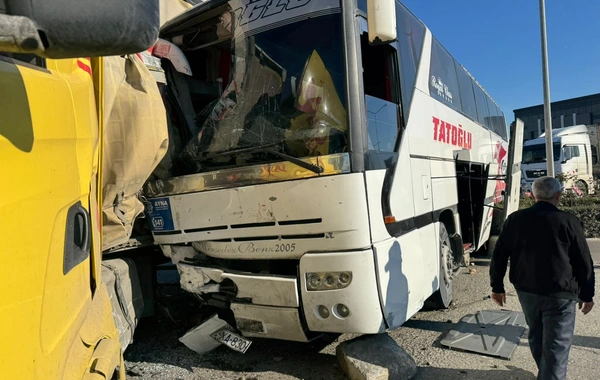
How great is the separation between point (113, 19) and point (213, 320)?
135 inches

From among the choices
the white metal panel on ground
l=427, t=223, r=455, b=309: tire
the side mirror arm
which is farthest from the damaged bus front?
the side mirror arm

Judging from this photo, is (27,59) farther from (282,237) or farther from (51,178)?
(282,237)

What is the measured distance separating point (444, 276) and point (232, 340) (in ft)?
8.29

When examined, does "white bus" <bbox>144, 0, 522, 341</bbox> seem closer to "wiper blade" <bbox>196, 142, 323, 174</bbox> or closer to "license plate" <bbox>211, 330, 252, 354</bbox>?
"wiper blade" <bbox>196, 142, 323, 174</bbox>

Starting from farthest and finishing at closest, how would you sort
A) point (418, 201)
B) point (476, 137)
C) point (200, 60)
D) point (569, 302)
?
point (476, 137) → point (200, 60) → point (418, 201) → point (569, 302)

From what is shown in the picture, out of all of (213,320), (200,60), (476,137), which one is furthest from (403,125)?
(476,137)

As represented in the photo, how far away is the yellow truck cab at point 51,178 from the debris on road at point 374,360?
85.6 inches

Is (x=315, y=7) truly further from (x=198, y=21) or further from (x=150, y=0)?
(x=150, y=0)

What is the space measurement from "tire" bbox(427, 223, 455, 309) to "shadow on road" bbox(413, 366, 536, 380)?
1.25m

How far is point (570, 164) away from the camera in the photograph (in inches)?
814

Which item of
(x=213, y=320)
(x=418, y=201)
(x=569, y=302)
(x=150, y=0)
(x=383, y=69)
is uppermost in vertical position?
(x=383, y=69)

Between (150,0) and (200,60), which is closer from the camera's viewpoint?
(150,0)

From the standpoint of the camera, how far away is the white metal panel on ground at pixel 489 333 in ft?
13.9

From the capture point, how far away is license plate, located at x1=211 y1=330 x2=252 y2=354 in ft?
13.2
